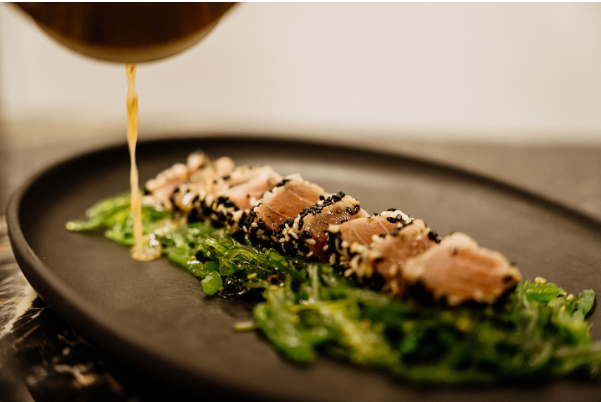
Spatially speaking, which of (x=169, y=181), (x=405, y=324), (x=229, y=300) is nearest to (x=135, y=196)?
(x=169, y=181)

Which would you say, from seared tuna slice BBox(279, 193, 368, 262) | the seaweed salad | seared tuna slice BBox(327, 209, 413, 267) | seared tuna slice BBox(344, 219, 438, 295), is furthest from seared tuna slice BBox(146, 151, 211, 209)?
seared tuna slice BBox(344, 219, 438, 295)

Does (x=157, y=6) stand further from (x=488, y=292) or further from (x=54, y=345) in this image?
(x=488, y=292)

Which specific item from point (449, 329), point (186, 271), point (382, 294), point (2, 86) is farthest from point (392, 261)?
point (2, 86)

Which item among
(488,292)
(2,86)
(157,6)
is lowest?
(2,86)

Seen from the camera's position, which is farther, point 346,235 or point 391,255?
point 346,235

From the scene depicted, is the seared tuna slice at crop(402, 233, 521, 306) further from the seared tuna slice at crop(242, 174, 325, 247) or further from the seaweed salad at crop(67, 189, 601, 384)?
the seared tuna slice at crop(242, 174, 325, 247)

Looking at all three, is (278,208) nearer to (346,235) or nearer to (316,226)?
(316,226)

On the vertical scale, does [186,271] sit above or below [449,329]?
below
